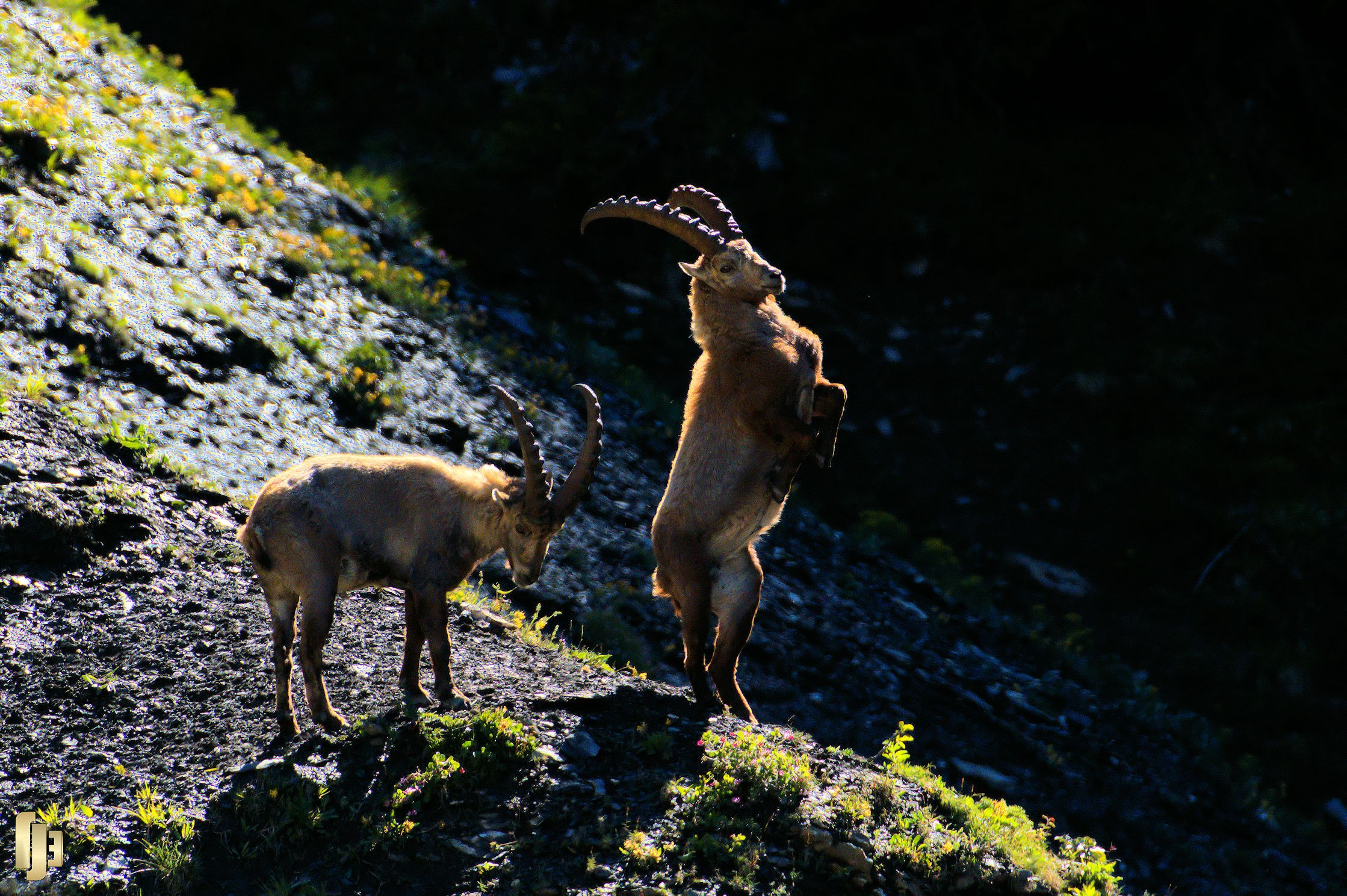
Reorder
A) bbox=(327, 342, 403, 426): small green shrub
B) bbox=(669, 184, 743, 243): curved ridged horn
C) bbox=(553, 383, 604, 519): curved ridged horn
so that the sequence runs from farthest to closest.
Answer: bbox=(327, 342, 403, 426): small green shrub, bbox=(669, 184, 743, 243): curved ridged horn, bbox=(553, 383, 604, 519): curved ridged horn

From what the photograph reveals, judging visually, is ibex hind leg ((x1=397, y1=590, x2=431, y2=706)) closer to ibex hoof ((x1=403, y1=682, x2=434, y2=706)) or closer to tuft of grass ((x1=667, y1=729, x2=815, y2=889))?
ibex hoof ((x1=403, y1=682, x2=434, y2=706))

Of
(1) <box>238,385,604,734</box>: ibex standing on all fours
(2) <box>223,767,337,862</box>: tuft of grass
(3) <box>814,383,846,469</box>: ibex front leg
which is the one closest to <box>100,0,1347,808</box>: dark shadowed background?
(3) <box>814,383,846,469</box>: ibex front leg

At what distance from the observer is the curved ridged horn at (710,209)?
898 cm

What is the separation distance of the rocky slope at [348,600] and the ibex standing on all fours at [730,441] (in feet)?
2.25

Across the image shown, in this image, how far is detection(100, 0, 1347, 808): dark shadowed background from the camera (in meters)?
15.9

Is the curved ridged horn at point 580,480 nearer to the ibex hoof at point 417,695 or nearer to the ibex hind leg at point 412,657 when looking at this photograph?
the ibex hind leg at point 412,657

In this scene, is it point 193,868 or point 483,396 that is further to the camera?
point 483,396

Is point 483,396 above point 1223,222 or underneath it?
underneath

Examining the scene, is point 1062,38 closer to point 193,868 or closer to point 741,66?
point 741,66

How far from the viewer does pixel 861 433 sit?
1753cm

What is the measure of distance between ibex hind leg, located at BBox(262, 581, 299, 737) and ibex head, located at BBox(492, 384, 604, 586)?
4.55ft

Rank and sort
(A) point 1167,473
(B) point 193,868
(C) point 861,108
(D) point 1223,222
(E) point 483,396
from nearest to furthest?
(B) point 193,868 < (E) point 483,396 < (A) point 1167,473 < (D) point 1223,222 < (C) point 861,108

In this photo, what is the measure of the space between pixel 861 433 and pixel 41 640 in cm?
1187

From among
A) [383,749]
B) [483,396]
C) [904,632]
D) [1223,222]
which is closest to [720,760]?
[383,749]
